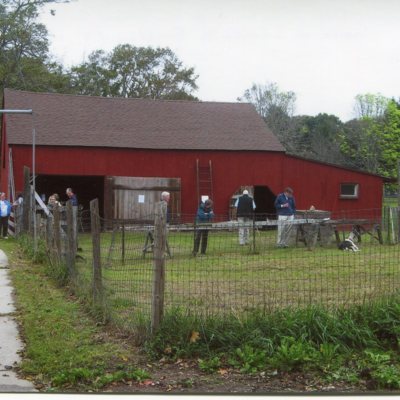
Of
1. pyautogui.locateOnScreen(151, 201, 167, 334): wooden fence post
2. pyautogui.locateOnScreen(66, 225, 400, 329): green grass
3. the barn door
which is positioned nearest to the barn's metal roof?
the barn door

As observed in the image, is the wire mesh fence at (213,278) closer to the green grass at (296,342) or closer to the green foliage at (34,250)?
the green grass at (296,342)

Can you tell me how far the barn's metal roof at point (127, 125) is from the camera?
859 inches

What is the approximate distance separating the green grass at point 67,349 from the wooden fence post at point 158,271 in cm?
37

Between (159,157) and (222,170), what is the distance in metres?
2.30

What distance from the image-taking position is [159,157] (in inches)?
880

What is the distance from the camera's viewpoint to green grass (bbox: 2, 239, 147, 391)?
4684 mm

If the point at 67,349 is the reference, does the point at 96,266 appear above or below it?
above

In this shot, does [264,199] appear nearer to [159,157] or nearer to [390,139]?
[159,157]

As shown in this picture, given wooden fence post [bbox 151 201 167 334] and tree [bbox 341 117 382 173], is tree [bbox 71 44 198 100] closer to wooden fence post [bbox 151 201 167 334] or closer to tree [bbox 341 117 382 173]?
tree [bbox 341 117 382 173]

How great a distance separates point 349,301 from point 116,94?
57.1 ft

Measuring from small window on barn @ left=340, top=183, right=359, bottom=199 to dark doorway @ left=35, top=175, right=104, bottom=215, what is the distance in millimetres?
→ 8926

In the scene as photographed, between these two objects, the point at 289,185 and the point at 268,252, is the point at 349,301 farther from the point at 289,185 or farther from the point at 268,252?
the point at 289,185

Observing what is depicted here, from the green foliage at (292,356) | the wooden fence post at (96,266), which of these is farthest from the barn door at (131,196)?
the green foliage at (292,356)

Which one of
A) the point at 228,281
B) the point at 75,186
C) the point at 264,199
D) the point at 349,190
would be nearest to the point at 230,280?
the point at 228,281
